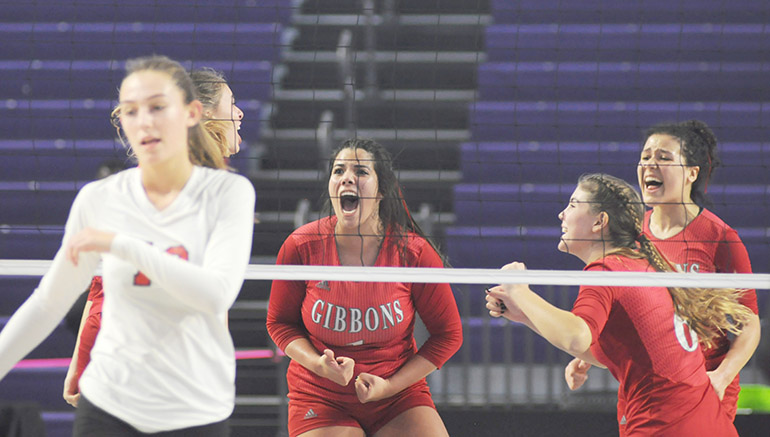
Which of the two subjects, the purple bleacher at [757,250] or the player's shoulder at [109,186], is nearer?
the player's shoulder at [109,186]

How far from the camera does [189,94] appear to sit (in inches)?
93.1

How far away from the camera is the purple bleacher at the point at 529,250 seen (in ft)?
22.3

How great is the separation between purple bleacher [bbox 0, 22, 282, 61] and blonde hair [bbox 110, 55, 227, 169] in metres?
5.37

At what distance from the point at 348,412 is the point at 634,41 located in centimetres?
570

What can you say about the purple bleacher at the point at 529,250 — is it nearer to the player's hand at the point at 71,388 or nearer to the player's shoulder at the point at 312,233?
the player's shoulder at the point at 312,233

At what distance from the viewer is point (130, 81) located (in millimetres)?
2285

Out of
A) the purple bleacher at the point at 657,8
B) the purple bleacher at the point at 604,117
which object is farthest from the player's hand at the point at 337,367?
the purple bleacher at the point at 657,8

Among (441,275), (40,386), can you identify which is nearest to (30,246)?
(40,386)

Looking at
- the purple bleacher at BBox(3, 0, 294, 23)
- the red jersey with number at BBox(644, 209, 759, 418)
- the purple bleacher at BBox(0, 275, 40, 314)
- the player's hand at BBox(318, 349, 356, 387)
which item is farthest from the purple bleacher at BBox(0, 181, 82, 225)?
the red jersey with number at BBox(644, 209, 759, 418)

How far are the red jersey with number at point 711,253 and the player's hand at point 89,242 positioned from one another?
96.8 inches

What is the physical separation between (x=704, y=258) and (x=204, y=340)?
244cm

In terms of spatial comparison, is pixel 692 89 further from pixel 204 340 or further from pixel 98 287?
pixel 204 340

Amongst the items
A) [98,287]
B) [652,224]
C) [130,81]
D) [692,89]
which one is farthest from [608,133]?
[130,81]

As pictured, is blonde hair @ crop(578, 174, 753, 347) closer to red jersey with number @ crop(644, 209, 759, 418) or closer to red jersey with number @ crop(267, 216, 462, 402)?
red jersey with number @ crop(644, 209, 759, 418)
